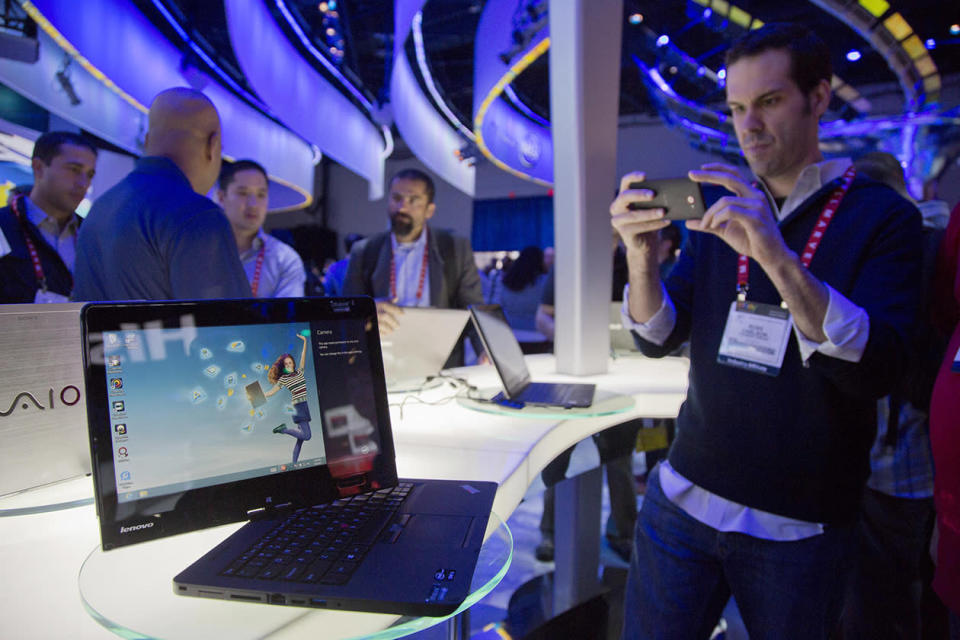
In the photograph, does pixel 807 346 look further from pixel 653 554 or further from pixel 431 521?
pixel 431 521

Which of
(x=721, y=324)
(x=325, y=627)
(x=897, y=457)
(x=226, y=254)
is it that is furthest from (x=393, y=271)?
(x=325, y=627)

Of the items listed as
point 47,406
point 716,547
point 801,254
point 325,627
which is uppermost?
point 801,254

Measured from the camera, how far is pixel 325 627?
0.49 metres

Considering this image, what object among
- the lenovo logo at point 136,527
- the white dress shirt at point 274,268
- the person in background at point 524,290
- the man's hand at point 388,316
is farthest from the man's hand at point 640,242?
the person in background at point 524,290

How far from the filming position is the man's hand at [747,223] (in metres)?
0.86

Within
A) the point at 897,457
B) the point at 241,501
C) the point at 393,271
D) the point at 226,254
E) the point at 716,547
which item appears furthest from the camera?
the point at 393,271

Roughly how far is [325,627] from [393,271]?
2.36m

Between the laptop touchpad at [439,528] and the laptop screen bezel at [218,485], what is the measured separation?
110mm

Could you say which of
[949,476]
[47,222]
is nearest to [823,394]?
[949,476]

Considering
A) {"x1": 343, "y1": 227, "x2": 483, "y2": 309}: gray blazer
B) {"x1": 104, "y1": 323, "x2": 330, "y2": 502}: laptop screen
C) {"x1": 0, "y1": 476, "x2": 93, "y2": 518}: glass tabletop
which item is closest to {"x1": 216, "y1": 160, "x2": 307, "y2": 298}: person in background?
{"x1": 343, "y1": 227, "x2": 483, "y2": 309}: gray blazer

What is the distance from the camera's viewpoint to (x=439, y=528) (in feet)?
2.09

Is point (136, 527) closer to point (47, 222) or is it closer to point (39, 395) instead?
point (39, 395)

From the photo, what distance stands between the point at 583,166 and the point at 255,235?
2025mm

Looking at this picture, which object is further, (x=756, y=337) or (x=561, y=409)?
(x=561, y=409)
